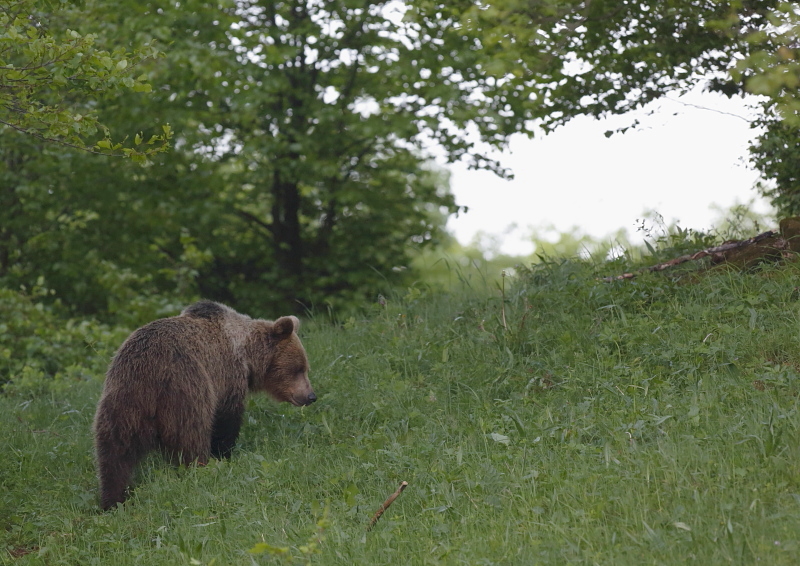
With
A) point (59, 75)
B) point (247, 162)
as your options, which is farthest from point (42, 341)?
point (59, 75)

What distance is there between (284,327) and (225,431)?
1.11 metres

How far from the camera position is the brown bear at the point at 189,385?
634 centimetres

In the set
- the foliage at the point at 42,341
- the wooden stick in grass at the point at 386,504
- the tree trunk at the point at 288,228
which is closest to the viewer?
the wooden stick in grass at the point at 386,504

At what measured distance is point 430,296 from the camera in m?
9.98

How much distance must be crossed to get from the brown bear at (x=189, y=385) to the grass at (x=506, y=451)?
294 millimetres

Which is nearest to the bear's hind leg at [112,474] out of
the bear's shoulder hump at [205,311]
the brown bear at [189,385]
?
the brown bear at [189,385]

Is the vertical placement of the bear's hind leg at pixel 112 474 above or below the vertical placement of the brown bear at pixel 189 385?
below

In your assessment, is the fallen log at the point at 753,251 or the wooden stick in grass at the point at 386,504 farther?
the fallen log at the point at 753,251

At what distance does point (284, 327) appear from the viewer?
7668 mm

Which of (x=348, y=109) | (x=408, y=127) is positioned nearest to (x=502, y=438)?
(x=408, y=127)

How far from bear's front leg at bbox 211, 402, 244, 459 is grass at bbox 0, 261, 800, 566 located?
33 cm

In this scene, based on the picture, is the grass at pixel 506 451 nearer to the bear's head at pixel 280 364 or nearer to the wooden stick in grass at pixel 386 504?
the wooden stick in grass at pixel 386 504

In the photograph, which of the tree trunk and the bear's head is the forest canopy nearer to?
the tree trunk

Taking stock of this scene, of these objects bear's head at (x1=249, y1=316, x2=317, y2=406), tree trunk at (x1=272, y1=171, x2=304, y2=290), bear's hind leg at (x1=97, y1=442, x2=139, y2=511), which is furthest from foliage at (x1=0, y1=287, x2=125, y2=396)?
bear's hind leg at (x1=97, y1=442, x2=139, y2=511)
